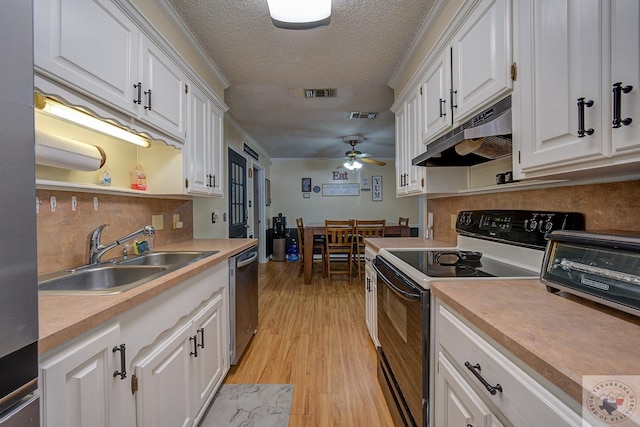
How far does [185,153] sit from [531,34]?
6.36ft

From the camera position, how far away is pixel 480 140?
4.25 feet

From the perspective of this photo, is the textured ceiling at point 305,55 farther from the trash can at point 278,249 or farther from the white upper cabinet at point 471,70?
the trash can at point 278,249

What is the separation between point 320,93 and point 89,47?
6.91 feet

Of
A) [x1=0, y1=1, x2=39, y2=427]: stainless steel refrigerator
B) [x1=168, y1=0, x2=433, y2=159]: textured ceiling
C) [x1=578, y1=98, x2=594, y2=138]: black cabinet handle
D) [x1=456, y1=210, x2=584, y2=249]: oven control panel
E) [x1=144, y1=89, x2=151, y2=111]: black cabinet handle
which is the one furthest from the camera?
[x1=168, y1=0, x2=433, y2=159]: textured ceiling

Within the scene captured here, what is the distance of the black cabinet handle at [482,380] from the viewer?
2.15 feet

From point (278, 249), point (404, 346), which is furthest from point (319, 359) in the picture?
point (278, 249)

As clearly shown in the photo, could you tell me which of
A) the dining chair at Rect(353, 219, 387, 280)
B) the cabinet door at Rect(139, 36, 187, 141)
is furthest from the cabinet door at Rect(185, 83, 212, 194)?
the dining chair at Rect(353, 219, 387, 280)

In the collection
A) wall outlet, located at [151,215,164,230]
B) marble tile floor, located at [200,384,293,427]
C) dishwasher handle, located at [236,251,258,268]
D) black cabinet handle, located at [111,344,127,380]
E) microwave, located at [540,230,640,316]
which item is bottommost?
marble tile floor, located at [200,384,293,427]

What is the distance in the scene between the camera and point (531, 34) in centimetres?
95

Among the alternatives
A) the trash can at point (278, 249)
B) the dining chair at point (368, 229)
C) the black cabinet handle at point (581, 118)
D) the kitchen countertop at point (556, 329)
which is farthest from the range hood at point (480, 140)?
the trash can at point (278, 249)

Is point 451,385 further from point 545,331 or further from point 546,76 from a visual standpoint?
point 546,76

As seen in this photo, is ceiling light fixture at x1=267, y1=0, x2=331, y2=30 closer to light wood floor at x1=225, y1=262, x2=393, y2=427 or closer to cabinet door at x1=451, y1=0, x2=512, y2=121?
cabinet door at x1=451, y1=0, x2=512, y2=121

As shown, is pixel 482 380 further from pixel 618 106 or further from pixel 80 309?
pixel 80 309

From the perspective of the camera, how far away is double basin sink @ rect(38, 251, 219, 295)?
107cm
